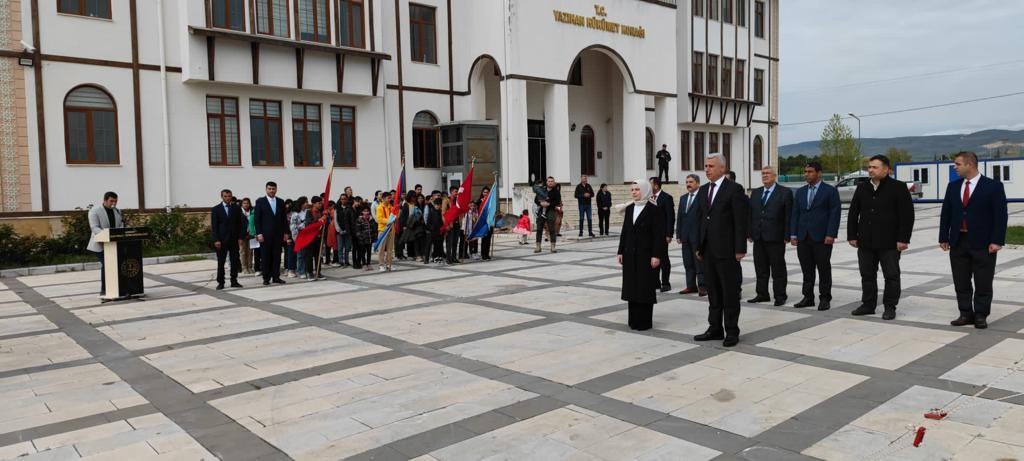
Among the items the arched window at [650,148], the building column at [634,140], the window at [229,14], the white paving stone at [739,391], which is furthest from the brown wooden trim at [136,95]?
the arched window at [650,148]

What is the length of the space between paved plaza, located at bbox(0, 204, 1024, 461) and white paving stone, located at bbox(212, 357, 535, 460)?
0.9 inches

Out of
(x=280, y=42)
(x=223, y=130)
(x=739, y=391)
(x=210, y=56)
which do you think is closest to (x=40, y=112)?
(x=210, y=56)

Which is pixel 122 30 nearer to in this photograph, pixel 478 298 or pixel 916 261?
pixel 478 298

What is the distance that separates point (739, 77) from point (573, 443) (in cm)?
3554

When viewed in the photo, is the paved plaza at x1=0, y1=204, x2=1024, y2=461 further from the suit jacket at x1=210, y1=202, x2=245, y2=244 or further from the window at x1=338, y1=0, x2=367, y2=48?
the window at x1=338, y1=0, x2=367, y2=48

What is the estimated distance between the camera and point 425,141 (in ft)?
83.4

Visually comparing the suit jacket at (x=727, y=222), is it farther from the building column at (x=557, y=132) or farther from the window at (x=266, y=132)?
the building column at (x=557, y=132)

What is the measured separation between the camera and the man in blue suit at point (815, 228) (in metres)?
8.94

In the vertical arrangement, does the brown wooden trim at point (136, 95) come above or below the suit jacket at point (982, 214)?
above

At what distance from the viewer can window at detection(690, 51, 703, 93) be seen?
1328 inches

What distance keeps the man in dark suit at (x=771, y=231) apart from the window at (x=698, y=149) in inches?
1040

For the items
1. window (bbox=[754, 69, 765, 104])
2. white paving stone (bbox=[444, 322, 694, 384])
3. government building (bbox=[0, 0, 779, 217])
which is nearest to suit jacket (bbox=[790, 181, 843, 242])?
white paving stone (bbox=[444, 322, 694, 384])

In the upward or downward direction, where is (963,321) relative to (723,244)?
downward

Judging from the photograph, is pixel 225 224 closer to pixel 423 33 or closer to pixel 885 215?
pixel 885 215
